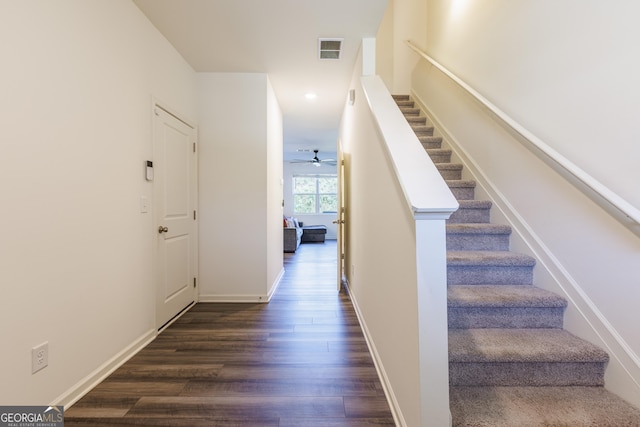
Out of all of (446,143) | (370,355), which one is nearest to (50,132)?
(370,355)

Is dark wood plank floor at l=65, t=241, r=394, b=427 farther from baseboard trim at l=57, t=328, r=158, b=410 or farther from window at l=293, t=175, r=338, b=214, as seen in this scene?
window at l=293, t=175, r=338, b=214

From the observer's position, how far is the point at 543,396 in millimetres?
1278

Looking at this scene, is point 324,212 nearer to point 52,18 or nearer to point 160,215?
point 160,215

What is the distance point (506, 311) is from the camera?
1.57 metres

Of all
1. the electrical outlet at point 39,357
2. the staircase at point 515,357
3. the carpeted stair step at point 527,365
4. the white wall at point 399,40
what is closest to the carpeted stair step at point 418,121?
the white wall at point 399,40

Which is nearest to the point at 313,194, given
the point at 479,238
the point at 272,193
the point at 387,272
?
the point at 272,193

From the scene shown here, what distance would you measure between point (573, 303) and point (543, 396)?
0.53 metres

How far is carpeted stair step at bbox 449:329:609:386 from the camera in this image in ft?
4.35

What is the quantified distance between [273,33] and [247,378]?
8.92ft

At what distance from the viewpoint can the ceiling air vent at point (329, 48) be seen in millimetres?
2676

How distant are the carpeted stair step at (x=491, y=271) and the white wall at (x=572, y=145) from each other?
0.27 feet

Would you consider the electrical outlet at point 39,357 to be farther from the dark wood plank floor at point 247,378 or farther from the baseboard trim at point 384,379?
the baseboard trim at point 384,379

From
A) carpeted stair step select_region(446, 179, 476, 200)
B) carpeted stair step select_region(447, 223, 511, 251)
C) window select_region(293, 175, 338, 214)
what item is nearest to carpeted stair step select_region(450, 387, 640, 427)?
carpeted stair step select_region(447, 223, 511, 251)

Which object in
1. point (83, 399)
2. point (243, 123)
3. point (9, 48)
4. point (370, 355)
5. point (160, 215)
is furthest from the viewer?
point (243, 123)
